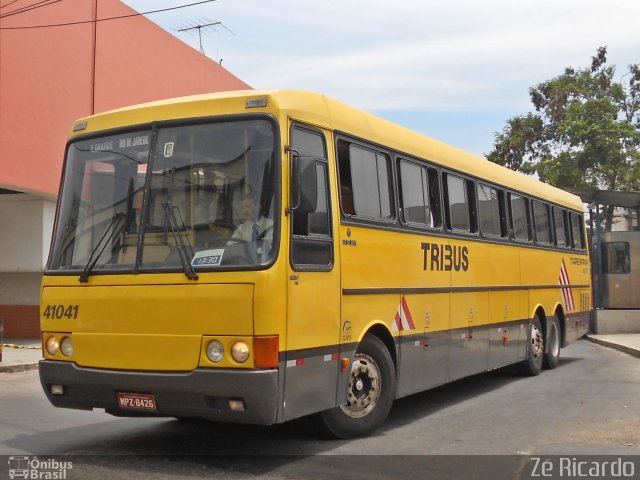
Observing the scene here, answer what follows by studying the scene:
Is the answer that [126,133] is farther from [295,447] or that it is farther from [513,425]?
[513,425]

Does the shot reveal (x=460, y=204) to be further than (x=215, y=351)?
Yes

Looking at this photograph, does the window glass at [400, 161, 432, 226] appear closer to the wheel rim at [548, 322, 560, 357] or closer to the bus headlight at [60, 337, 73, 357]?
the bus headlight at [60, 337, 73, 357]

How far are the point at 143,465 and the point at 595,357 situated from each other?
40.5 ft

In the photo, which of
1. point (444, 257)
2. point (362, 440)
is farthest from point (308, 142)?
point (444, 257)

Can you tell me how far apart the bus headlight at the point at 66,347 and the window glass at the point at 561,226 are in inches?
381

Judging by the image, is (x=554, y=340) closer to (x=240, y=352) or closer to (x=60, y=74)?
(x=240, y=352)

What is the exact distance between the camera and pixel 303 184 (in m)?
6.19

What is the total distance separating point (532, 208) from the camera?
12.5 m

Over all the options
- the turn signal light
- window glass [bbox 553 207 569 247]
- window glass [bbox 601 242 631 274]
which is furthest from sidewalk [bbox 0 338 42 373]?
window glass [bbox 601 242 631 274]

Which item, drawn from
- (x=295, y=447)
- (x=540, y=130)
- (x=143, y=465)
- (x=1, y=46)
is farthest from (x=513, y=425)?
(x=540, y=130)

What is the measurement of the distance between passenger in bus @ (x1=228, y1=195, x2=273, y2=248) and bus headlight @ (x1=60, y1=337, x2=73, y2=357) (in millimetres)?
1750

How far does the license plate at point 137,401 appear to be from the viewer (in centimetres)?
600

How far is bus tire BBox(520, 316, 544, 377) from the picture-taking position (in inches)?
479

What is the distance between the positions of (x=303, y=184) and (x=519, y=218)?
645 cm
